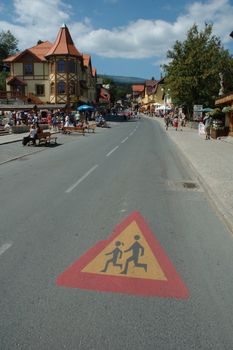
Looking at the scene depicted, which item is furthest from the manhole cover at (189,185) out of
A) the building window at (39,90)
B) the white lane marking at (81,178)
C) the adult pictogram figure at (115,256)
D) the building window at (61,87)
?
the building window at (39,90)

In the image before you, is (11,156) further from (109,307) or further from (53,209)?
(109,307)

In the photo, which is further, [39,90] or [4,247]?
[39,90]

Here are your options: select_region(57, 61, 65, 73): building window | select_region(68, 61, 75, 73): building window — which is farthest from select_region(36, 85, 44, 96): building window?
select_region(68, 61, 75, 73): building window

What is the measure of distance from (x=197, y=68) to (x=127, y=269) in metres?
45.7

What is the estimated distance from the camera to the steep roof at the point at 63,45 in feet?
184

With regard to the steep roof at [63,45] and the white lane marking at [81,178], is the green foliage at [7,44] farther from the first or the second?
the white lane marking at [81,178]

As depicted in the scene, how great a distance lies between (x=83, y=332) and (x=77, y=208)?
4.75 metres

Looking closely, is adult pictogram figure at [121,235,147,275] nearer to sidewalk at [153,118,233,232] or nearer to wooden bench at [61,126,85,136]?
sidewalk at [153,118,233,232]

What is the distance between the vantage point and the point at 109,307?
13.9 feet

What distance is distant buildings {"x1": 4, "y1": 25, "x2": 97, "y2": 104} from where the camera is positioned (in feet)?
186

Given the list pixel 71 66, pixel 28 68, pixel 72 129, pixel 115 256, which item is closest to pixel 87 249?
pixel 115 256

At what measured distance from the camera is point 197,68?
157 ft

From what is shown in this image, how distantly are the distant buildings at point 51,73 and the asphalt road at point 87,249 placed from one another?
154ft

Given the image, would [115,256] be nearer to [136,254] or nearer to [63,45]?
[136,254]
